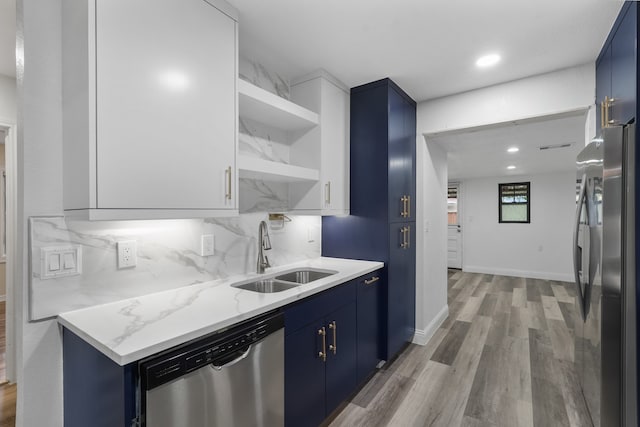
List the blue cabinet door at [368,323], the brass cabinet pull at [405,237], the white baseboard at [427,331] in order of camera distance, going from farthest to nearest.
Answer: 1. the white baseboard at [427,331]
2. the brass cabinet pull at [405,237]
3. the blue cabinet door at [368,323]

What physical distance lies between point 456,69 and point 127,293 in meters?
2.53

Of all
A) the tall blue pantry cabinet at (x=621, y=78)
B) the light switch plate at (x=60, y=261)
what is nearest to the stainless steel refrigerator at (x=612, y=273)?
the tall blue pantry cabinet at (x=621, y=78)

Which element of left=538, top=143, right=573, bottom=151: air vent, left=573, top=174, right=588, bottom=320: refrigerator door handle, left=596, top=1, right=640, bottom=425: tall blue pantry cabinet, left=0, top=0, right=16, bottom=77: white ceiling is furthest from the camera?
left=538, top=143, right=573, bottom=151: air vent

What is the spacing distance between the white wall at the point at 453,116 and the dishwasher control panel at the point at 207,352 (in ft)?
6.68

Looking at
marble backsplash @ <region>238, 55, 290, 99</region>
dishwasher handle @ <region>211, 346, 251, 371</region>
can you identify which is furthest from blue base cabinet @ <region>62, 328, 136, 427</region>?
marble backsplash @ <region>238, 55, 290, 99</region>

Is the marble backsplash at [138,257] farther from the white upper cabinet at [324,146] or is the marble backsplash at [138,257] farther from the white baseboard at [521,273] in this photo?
the white baseboard at [521,273]

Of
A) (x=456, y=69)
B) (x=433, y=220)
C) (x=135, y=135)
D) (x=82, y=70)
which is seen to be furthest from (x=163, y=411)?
(x=433, y=220)

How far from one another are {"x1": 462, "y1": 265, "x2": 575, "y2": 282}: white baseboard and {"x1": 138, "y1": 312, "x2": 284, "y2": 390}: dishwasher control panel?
20.9 ft

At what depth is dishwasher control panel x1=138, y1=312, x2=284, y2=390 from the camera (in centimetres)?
98

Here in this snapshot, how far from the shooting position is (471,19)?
5.53 ft

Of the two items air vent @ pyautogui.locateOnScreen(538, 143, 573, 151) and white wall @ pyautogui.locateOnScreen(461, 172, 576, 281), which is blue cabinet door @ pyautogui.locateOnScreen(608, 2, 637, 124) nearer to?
air vent @ pyautogui.locateOnScreen(538, 143, 573, 151)

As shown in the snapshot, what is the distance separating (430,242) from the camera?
3152mm

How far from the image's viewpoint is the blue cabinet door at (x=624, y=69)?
4.69ft

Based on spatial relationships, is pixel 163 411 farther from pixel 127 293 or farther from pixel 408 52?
pixel 408 52
